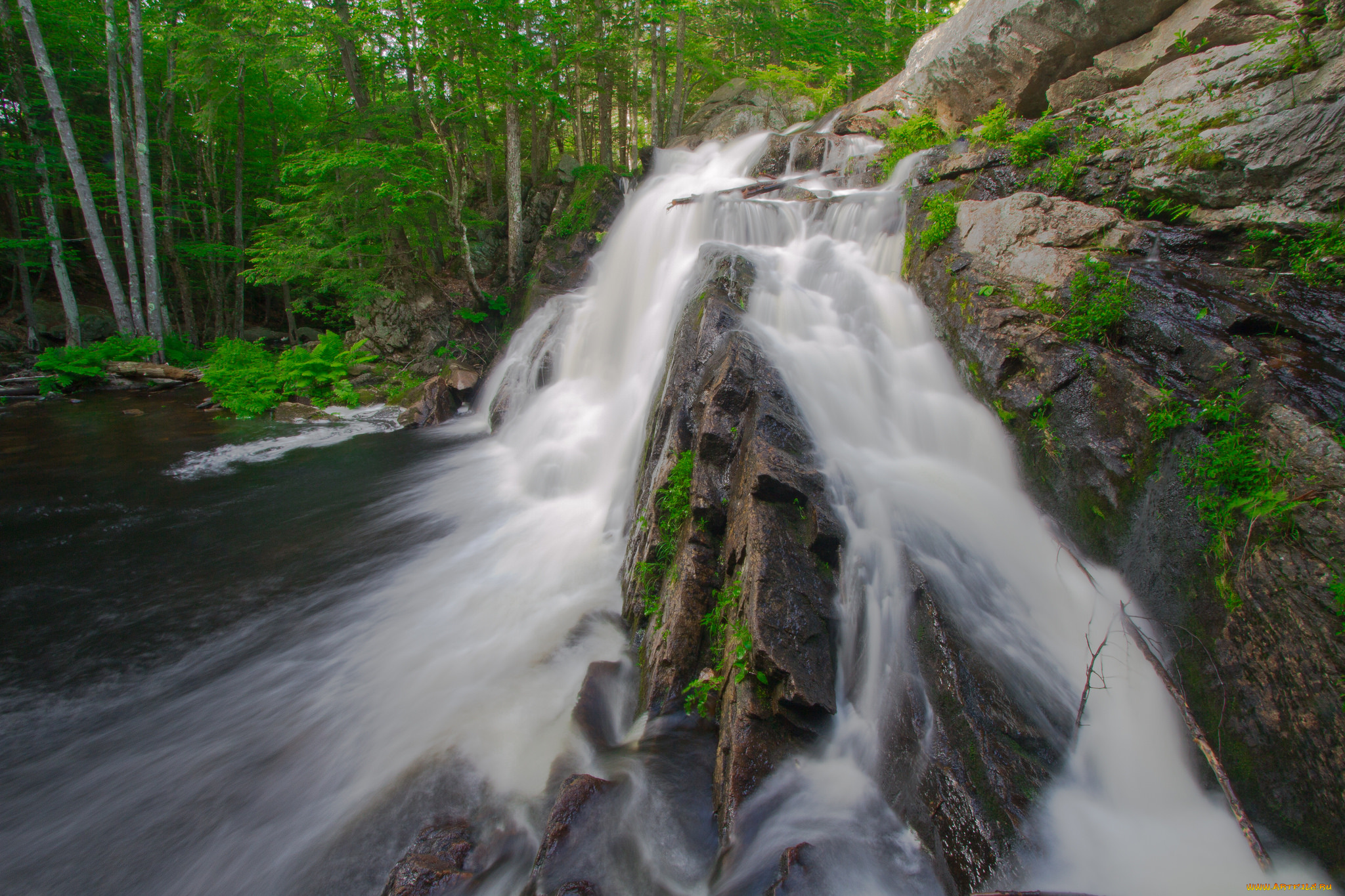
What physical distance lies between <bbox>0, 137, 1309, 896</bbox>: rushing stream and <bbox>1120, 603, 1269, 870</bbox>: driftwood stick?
8 centimetres

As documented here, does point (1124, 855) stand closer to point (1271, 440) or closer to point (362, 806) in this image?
point (1271, 440)

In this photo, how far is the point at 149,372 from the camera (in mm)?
12641

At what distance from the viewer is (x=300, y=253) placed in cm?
1205

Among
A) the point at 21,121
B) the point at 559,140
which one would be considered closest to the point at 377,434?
the point at 559,140

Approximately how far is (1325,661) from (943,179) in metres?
6.40

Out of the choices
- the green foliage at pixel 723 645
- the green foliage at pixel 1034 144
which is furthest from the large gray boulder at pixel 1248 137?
the green foliage at pixel 723 645

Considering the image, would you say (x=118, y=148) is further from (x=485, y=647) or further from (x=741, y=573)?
(x=741, y=573)

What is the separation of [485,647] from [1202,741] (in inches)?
188

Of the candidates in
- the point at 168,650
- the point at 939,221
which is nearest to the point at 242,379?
the point at 168,650

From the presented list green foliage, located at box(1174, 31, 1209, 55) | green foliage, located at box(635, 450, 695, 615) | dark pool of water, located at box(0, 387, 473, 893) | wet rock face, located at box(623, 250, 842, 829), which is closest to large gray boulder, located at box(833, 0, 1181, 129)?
green foliage, located at box(1174, 31, 1209, 55)

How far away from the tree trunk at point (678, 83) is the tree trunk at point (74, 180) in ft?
48.9

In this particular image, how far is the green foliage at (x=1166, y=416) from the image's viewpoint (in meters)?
3.53

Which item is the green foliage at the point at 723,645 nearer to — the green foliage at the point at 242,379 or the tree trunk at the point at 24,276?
the green foliage at the point at 242,379

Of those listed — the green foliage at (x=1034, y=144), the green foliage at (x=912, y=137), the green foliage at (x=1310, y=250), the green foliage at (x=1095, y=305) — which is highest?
the green foliage at (x=912, y=137)
